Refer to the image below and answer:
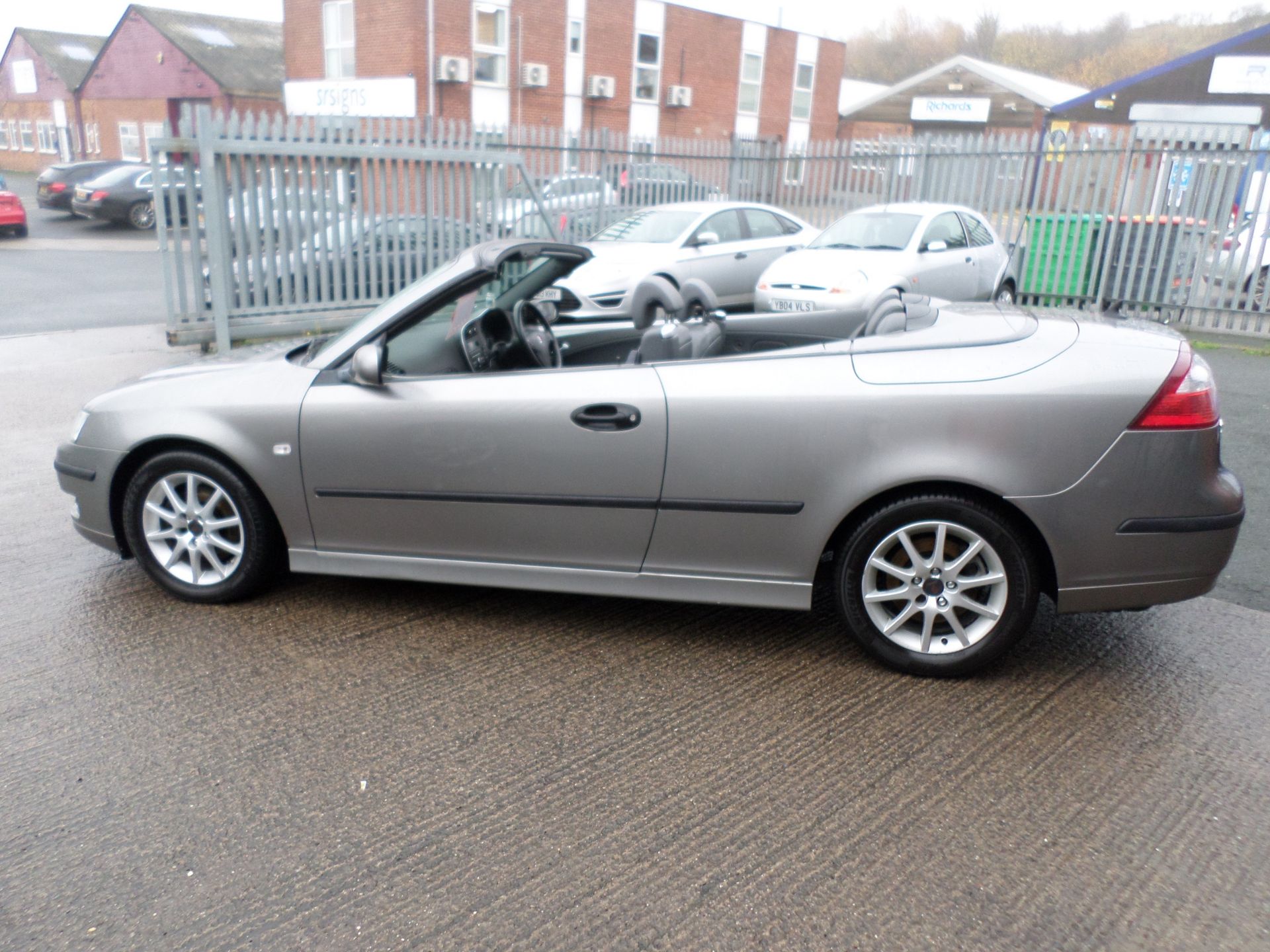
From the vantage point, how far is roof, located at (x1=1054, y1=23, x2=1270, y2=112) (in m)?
30.6

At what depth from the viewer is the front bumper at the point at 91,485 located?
4031mm

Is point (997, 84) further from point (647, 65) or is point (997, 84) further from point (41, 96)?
point (41, 96)

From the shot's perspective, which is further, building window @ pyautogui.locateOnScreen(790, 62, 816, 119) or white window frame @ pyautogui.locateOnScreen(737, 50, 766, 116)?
building window @ pyautogui.locateOnScreen(790, 62, 816, 119)

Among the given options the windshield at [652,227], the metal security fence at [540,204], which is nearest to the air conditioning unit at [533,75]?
the metal security fence at [540,204]

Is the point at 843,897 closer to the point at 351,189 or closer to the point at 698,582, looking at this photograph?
the point at 698,582

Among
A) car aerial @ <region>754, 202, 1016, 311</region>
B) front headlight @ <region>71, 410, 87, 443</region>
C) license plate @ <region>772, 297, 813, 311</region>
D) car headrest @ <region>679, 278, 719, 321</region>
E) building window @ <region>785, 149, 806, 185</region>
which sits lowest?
license plate @ <region>772, 297, 813, 311</region>

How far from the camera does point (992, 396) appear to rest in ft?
10.9

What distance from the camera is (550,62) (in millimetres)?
30719

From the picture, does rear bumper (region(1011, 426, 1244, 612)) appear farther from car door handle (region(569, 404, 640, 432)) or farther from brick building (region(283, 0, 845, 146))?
brick building (region(283, 0, 845, 146))

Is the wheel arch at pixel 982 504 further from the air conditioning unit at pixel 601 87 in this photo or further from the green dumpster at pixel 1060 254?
the air conditioning unit at pixel 601 87

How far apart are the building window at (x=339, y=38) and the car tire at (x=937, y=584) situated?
99.3 ft

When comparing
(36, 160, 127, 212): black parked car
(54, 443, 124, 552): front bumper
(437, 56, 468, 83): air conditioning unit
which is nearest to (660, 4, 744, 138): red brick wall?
(437, 56, 468, 83): air conditioning unit

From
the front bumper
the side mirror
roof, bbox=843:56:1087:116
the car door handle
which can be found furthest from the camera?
roof, bbox=843:56:1087:116

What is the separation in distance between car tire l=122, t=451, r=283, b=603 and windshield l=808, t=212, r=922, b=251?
27.8 feet
